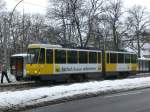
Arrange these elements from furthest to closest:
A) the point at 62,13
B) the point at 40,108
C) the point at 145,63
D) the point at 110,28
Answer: the point at 110,28 < the point at 145,63 < the point at 62,13 < the point at 40,108

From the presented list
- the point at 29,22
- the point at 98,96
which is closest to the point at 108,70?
the point at 98,96

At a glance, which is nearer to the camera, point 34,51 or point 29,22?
point 34,51

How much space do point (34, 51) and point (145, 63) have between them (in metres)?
38.6

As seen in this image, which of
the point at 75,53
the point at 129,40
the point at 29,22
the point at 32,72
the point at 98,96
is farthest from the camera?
the point at 29,22

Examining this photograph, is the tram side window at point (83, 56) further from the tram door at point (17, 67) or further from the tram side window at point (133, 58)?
the tram side window at point (133, 58)

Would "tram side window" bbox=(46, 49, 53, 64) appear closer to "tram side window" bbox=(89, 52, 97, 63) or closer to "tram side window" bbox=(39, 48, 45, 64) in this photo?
"tram side window" bbox=(39, 48, 45, 64)

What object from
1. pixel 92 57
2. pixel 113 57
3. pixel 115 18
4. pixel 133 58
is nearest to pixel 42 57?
pixel 92 57

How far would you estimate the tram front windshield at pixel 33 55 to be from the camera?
3031 cm

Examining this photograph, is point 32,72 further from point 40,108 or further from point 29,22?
point 29,22

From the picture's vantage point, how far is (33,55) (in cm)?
3058

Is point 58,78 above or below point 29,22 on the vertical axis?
below

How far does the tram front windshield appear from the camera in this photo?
30312mm

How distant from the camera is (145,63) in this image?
219ft

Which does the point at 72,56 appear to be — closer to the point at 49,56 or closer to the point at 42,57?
the point at 49,56
